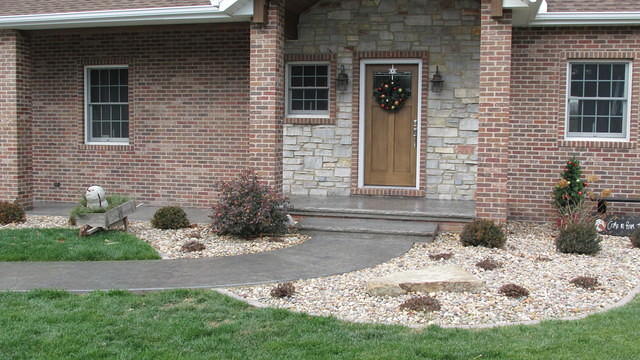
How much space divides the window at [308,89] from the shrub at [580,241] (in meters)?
4.91

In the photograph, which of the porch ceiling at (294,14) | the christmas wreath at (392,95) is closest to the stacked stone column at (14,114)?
the porch ceiling at (294,14)

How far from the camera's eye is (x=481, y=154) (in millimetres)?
8969

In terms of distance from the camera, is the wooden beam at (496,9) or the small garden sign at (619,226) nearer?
the wooden beam at (496,9)

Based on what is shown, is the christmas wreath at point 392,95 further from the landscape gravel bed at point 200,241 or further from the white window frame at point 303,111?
the landscape gravel bed at point 200,241

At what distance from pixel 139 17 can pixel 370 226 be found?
4837mm

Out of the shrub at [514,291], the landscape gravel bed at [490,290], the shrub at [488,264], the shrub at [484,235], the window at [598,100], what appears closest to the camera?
the landscape gravel bed at [490,290]

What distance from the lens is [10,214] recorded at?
10141 millimetres

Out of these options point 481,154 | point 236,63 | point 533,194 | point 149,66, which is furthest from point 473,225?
point 149,66

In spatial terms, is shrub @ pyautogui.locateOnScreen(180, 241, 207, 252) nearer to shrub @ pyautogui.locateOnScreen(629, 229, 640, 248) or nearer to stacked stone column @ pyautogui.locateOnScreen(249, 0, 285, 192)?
stacked stone column @ pyautogui.locateOnScreen(249, 0, 285, 192)

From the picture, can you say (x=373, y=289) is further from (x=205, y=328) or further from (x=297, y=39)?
(x=297, y=39)

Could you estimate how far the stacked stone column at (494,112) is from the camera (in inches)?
351

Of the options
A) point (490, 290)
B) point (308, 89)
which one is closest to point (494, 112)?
point (490, 290)

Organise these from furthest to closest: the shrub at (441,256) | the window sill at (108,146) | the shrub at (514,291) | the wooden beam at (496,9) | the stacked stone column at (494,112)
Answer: the window sill at (108,146)
the stacked stone column at (494,112)
the wooden beam at (496,9)
the shrub at (441,256)
the shrub at (514,291)

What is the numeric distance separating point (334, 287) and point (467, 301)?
49.9 inches
